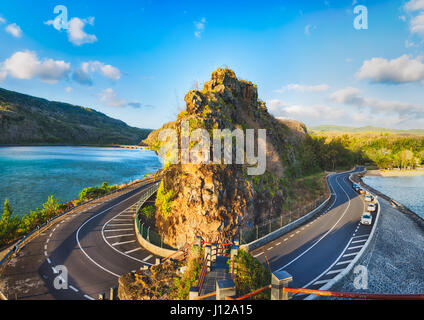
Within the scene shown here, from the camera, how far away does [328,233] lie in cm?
2267

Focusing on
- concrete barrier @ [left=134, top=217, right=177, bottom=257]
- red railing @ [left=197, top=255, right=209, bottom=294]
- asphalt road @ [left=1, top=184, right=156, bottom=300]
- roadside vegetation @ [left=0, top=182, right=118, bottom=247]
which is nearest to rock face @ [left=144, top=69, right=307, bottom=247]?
concrete barrier @ [left=134, top=217, right=177, bottom=257]

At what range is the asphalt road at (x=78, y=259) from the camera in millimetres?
15742

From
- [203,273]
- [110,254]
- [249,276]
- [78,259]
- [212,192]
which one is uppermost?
[212,192]

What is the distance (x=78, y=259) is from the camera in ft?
64.7

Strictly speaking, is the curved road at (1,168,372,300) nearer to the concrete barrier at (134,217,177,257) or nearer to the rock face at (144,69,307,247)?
the concrete barrier at (134,217,177,257)

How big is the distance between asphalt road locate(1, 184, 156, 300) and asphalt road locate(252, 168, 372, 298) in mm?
12299

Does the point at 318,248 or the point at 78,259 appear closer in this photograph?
the point at 318,248

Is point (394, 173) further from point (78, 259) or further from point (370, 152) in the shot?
point (78, 259)

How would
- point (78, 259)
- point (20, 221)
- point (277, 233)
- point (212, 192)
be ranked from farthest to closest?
point (20, 221)
point (212, 192)
point (277, 233)
point (78, 259)

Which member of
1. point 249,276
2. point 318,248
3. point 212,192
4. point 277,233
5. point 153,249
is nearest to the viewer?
point 249,276

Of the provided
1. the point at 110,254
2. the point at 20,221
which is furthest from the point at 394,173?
the point at 20,221

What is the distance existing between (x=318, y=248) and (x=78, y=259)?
22.6 meters

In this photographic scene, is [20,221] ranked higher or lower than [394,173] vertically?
lower

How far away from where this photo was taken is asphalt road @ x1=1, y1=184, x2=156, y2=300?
15742 mm
